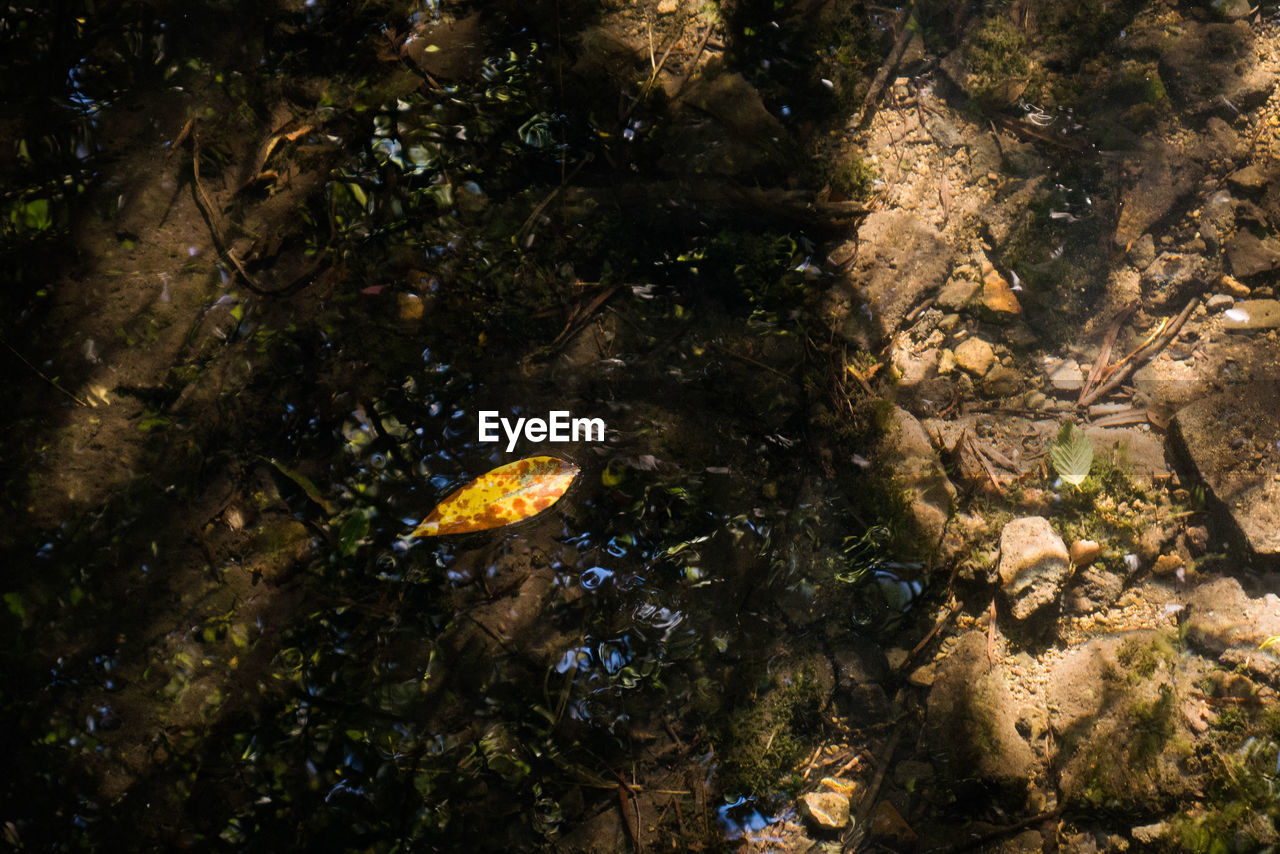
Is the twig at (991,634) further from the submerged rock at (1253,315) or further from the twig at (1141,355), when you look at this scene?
the submerged rock at (1253,315)

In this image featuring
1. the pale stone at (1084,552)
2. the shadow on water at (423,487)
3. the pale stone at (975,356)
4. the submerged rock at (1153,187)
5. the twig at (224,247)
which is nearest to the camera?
the shadow on water at (423,487)

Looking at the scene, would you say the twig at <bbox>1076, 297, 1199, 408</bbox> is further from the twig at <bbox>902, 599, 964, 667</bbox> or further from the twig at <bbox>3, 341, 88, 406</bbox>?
the twig at <bbox>3, 341, 88, 406</bbox>

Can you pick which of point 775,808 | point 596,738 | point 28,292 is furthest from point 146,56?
point 775,808

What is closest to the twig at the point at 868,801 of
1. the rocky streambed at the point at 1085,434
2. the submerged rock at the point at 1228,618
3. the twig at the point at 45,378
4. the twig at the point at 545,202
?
the rocky streambed at the point at 1085,434

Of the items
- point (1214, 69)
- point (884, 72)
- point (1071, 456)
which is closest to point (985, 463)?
point (1071, 456)

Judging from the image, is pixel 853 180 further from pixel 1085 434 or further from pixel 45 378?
pixel 45 378

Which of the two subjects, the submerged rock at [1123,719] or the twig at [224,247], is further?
the twig at [224,247]
